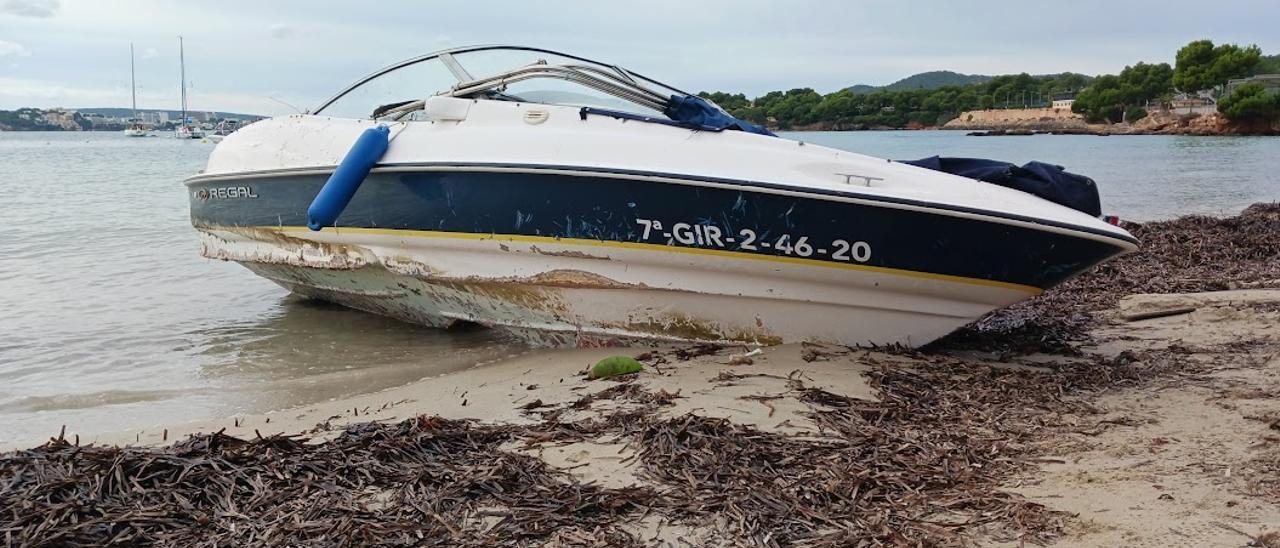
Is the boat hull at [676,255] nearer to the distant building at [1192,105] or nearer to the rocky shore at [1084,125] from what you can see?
the rocky shore at [1084,125]

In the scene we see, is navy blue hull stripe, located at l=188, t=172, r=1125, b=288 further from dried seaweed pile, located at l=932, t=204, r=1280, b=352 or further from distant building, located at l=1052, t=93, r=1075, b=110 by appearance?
distant building, located at l=1052, t=93, r=1075, b=110

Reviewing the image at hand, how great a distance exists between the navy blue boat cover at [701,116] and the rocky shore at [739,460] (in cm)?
114

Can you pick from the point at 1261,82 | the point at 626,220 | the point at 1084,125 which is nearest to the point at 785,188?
the point at 626,220

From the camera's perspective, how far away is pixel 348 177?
5312 mm

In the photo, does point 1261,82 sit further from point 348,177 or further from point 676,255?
point 348,177

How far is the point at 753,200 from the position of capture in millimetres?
4395

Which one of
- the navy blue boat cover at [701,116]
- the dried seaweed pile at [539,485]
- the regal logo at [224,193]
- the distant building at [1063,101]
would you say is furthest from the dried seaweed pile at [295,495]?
the distant building at [1063,101]

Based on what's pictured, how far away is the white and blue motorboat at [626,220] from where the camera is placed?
4.30 meters

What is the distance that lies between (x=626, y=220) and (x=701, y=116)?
0.74 m

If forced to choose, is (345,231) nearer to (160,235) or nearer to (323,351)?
(323,351)

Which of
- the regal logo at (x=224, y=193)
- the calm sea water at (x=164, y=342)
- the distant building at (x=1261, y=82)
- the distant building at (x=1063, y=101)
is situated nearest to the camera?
the calm sea water at (x=164, y=342)

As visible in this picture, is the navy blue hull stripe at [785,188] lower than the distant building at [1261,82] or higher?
lower

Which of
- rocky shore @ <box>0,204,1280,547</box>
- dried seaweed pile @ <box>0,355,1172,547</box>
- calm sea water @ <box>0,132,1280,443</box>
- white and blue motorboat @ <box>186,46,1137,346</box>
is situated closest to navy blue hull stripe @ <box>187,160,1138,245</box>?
white and blue motorboat @ <box>186,46,1137,346</box>

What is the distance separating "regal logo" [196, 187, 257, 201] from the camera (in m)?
6.37
